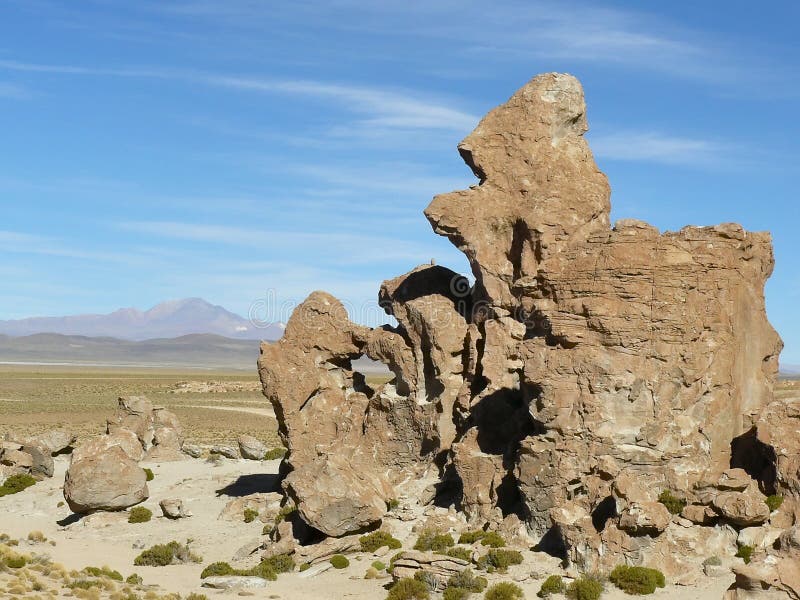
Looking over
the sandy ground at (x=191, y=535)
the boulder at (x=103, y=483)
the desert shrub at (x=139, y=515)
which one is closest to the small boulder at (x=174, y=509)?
the sandy ground at (x=191, y=535)

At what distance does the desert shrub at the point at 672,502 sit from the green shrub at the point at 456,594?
748 cm

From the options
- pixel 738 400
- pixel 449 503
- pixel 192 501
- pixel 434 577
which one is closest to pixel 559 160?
pixel 738 400

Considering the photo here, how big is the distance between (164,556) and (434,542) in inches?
430

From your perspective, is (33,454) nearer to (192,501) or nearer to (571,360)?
(192,501)

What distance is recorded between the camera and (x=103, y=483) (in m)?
45.0

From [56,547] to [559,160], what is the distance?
88.0ft

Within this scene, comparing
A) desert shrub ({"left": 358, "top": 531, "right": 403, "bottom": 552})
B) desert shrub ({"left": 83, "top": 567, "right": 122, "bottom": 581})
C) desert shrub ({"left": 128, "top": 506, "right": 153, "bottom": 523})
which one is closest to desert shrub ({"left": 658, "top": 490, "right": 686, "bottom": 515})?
desert shrub ({"left": 358, "top": 531, "right": 403, "bottom": 552})

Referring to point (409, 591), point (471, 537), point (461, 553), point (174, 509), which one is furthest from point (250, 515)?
point (409, 591)

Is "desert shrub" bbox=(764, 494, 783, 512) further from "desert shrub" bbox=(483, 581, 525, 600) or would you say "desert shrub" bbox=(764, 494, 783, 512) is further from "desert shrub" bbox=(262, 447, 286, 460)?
"desert shrub" bbox=(262, 447, 286, 460)

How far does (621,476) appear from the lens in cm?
3219

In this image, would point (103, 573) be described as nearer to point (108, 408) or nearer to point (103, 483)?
point (103, 483)

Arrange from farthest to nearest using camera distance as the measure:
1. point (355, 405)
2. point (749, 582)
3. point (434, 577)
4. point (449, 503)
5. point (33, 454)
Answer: point (33, 454)
point (355, 405)
point (449, 503)
point (434, 577)
point (749, 582)

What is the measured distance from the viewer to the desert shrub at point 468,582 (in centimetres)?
3134

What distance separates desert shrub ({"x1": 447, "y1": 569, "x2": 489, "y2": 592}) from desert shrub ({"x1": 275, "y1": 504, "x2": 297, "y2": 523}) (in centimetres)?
967
